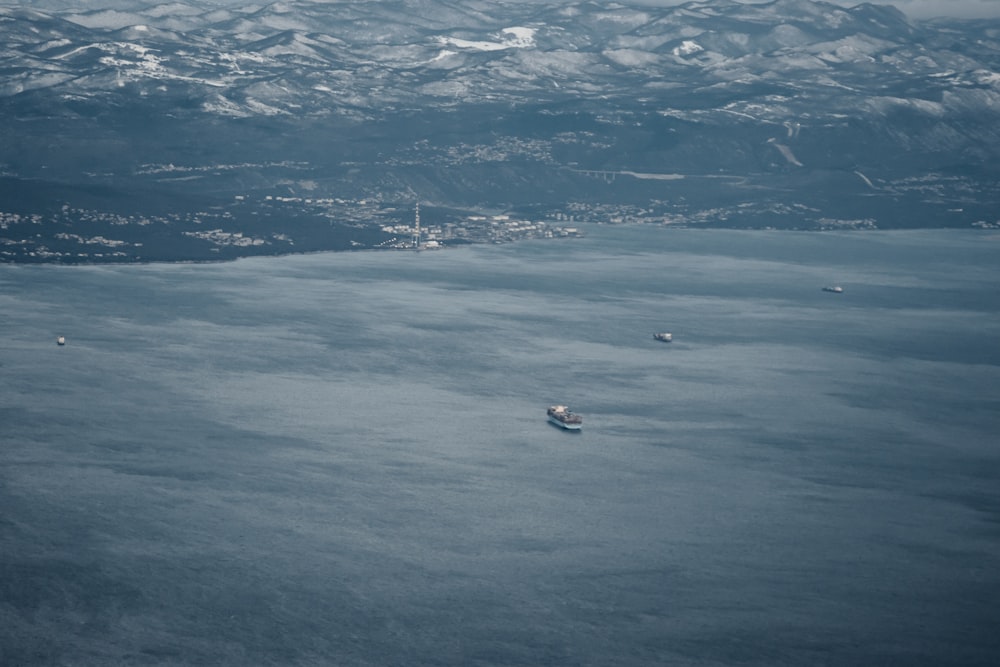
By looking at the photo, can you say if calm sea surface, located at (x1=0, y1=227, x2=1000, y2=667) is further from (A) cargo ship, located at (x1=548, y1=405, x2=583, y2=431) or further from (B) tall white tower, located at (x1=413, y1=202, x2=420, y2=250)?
(B) tall white tower, located at (x1=413, y1=202, x2=420, y2=250)

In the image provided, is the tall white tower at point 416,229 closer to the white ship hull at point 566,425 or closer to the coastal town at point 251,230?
the coastal town at point 251,230

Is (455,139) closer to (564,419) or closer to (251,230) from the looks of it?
(251,230)

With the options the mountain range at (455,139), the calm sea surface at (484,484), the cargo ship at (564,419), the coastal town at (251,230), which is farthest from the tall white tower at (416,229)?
the cargo ship at (564,419)

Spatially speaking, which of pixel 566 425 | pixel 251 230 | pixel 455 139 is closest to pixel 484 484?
pixel 566 425

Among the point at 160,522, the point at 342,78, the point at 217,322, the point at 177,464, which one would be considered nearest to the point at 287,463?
the point at 177,464

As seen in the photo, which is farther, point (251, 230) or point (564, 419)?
point (251, 230)
